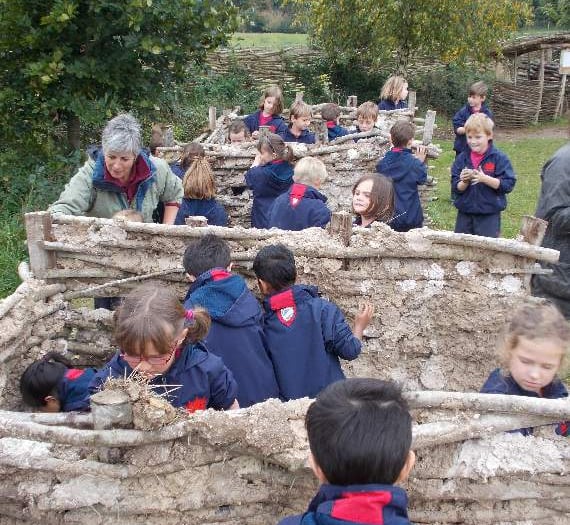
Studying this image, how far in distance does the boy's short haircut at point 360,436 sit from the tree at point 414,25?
1810cm

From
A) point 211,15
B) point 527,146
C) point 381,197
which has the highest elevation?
point 211,15

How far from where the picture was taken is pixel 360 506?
166cm

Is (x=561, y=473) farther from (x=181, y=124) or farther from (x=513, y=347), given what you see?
(x=181, y=124)

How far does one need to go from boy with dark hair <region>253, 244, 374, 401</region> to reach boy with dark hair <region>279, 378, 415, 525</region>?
1.48m

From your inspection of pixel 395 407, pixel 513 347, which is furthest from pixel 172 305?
pixel 513 347

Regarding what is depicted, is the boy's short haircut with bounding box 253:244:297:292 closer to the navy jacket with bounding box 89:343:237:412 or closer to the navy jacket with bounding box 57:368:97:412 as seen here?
the navy jacket with bounding box 89:343:237:412

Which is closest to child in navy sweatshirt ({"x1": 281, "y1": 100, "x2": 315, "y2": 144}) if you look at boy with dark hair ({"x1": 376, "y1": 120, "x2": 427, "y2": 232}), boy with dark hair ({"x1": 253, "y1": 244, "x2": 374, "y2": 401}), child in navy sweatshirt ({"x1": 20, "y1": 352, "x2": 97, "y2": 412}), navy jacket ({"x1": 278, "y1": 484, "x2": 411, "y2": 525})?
boy with dark hair ({"x1": 376, "y1": 120, "x2": 427, "y2": 232})

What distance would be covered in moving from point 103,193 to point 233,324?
1.54 metres

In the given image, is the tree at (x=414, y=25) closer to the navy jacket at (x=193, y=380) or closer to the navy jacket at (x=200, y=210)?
the navy jacket at (x=200, y=210)

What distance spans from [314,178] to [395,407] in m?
3.10

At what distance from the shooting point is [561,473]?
7.73ft

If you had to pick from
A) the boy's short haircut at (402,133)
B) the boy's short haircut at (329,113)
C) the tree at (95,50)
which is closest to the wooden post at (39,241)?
the boy's short haircut at (402,133)

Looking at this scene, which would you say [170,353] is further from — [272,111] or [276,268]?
[272,111]

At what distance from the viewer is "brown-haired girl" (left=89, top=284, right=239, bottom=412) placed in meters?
2.56
